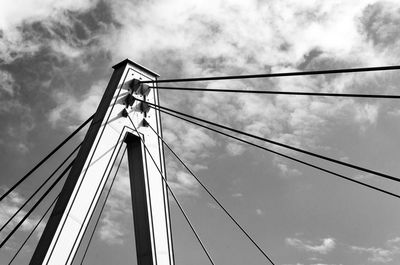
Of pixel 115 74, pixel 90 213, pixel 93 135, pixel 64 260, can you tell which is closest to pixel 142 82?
pixel 115 74

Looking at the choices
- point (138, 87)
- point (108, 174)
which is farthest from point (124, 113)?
point (108, 174)

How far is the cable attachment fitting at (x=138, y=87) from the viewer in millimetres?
11305

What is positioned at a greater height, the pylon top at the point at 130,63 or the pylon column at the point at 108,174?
the pylon top at the point at 130,63

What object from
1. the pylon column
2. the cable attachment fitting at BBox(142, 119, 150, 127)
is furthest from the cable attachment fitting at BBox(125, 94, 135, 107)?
the cable attachment fitting at BBox(142, 119, 150, 127)

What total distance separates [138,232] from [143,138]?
7.22ft

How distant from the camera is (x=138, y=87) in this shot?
1132 cm

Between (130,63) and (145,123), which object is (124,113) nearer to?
(145,123)

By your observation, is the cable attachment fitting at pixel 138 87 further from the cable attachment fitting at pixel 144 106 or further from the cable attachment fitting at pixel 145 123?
the cable attachment fitting at pixel 145 123

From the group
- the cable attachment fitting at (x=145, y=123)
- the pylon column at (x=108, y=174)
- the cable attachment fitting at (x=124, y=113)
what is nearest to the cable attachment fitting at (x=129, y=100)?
the pylon column at (x=108, y=174)

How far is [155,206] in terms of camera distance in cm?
1048

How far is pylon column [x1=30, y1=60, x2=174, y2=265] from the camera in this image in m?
9.02

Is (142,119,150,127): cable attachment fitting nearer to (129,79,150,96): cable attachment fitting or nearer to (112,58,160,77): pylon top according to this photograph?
(129,79,150,96): cable attachment fitting

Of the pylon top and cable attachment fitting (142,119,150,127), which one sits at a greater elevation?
the pylon top

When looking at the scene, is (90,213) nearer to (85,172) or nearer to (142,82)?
(85,172)
